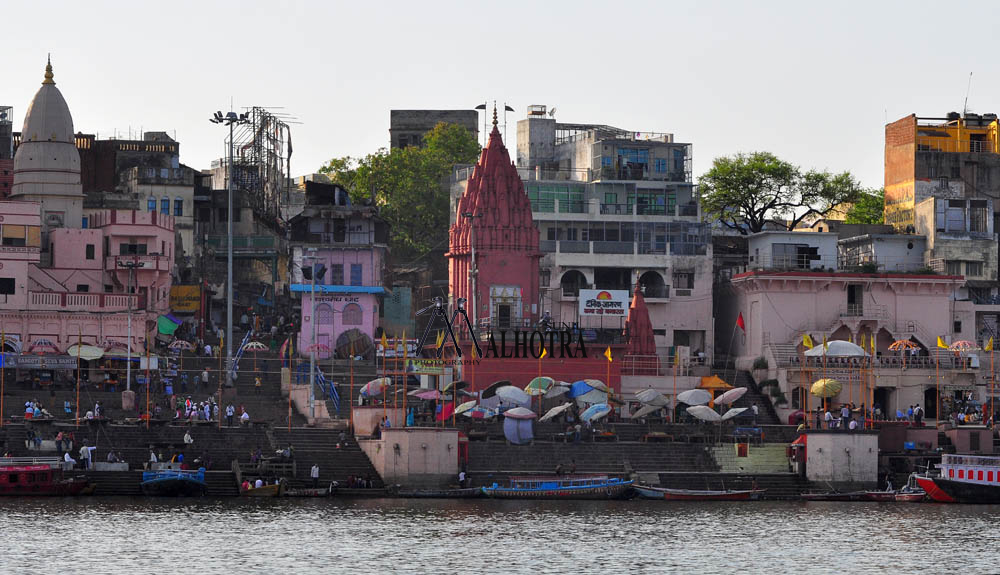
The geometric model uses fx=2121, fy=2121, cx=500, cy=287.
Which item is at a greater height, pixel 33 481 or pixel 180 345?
pixel 180 345

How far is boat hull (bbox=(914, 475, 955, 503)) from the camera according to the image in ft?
263

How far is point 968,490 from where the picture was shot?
79875 mm

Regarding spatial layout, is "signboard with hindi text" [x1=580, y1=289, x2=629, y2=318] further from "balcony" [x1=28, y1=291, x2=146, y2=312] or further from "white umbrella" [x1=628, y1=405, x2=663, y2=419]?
"balcony" [x1=28, y1=291, x2=146, y2=312]

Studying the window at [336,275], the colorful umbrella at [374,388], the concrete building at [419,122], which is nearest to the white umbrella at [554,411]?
the colorful umbrella at [374,388]

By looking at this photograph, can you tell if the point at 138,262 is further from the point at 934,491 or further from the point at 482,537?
the point at 934,491

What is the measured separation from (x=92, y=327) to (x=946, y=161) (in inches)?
1808

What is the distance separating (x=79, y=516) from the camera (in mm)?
69250

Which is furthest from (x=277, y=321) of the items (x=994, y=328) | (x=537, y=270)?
(x=994, y=328)

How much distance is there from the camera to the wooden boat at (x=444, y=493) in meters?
77.6

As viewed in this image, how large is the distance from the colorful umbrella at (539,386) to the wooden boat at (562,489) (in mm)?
8293

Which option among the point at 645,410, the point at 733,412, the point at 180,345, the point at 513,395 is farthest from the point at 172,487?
the point at 733,412

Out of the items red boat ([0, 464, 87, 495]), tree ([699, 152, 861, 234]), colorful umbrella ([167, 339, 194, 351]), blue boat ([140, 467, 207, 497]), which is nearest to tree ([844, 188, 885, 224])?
tree ([699, 152, 861, 234])

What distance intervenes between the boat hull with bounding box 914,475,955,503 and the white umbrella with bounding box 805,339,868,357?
35.8ft

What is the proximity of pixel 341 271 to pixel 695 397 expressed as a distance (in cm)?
2110
